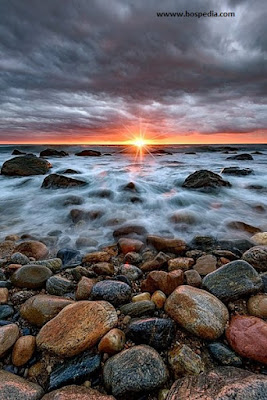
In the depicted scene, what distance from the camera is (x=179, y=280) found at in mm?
2369

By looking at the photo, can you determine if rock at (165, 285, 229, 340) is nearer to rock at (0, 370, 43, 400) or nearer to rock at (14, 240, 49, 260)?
rock at (0, 370, 43, 400)

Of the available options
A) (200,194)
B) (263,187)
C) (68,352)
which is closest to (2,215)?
(68,352)

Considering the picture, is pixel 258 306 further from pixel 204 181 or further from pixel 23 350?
pixel 204 181

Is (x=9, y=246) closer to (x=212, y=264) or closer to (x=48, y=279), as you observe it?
(x=48, y=279)

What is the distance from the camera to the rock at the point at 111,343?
5.39 feet

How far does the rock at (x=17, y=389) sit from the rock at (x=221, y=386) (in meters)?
0.87

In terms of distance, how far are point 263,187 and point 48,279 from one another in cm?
813

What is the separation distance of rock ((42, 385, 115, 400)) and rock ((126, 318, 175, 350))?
17.0 inches

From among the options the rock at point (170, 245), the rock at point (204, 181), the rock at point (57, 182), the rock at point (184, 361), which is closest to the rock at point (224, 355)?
the rock at point (184, 361)

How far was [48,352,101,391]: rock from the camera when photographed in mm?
1503

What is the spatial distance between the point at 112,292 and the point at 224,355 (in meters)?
1.09

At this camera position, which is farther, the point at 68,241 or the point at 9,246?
the point at 68,241

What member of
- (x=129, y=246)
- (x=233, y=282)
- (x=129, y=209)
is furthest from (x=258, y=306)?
(x=129, y=209)

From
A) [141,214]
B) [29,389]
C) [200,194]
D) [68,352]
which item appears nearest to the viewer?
[29,389]
